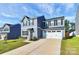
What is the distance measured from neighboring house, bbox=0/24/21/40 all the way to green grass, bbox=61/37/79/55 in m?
0.49

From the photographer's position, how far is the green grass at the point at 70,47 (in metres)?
2.43

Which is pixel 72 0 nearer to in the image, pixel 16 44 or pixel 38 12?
pixel 38 12

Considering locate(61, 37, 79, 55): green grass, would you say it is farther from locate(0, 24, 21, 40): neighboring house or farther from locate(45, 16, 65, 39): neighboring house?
locate(0, 24, 21, 40): neighboring house

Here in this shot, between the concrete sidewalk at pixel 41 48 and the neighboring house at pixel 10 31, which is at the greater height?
the neighboring house at pixel 10 31

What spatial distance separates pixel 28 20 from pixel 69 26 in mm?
426

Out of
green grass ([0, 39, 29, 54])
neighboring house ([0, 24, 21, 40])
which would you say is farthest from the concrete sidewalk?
neighboring house ([0, 24, 21, 40])

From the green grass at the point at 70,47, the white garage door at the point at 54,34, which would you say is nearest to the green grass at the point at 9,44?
the white garage door at the point at 54,34

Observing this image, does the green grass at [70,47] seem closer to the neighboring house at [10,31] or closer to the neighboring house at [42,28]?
the neighboring house at [42,28]

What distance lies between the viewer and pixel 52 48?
2.45 m

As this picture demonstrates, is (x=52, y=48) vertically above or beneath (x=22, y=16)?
beneath

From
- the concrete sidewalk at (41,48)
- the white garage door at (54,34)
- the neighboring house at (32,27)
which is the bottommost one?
the concrete sidewalk at (41,48)

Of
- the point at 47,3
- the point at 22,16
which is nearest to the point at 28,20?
the point at 22,16

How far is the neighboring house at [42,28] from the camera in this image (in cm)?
247

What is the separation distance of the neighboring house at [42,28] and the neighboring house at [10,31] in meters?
0.05
